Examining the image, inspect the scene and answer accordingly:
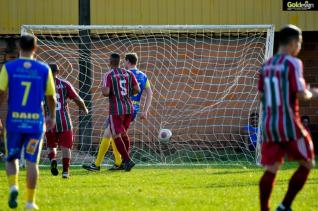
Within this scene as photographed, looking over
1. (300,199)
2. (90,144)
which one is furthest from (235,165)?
(300,199)

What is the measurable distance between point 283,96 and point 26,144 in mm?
2558

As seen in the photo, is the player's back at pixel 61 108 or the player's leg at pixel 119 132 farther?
the player's leg at pixel 119 132

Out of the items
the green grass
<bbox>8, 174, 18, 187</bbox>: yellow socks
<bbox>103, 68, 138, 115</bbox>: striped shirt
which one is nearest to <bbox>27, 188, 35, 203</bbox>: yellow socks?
<bbox>8, 174, 18, 187</bbox>: yellow socks

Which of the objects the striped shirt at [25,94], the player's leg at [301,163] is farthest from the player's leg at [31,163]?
the player's leg at [301,163]

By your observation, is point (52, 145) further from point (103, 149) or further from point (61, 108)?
point (103, 149)

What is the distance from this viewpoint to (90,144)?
1694 cm

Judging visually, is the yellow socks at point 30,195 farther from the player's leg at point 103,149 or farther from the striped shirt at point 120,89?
the player's leg at point 103,149

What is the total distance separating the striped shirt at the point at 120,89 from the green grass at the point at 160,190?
1027 mm

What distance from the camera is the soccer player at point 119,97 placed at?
13367 millimetres

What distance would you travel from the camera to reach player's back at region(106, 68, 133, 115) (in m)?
13.4

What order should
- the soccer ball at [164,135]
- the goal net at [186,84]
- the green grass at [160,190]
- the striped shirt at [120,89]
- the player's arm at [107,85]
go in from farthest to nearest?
the goal net at [186,84] → the soccer ball at [164,135] → the striped shirt at [120,89] → the player's arm at [107,85] → the green grass at [160,190]

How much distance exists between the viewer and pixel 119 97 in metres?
13.5

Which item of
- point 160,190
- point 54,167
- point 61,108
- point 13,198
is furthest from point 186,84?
point 13,198

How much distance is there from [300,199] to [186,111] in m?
8.45
